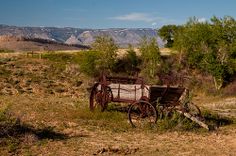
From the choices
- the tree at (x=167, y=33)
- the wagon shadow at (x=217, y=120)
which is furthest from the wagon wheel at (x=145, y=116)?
the tree at (x=167, y=33)

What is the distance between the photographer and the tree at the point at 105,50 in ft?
152

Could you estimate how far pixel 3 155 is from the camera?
1240 cm

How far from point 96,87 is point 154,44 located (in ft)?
93.0

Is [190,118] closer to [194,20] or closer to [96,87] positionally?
[96,87]

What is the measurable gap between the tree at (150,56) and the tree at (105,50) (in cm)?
323

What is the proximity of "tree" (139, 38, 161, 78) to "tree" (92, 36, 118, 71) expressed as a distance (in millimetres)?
3233

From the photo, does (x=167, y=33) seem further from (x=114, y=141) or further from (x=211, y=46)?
(x=114, y=141)

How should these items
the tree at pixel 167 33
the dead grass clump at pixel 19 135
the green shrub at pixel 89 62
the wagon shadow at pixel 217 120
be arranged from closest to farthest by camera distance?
the dead grass clump at pixel 19 135 → the wagon shadow at pixel 217 120 → the green shrub at pixel 89 62 → the tree at pixel 167 33

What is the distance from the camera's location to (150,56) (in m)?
47.2

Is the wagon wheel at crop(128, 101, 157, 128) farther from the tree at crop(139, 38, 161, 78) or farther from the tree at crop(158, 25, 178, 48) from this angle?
the tree at crop(158, 25, 178, 48)

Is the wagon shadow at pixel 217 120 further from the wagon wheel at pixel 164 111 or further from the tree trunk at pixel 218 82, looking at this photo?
the tree trunk at pixel 218 82

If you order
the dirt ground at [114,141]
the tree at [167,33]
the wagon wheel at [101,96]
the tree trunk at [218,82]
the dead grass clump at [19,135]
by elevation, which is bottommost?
the tree trunk at [218,82]

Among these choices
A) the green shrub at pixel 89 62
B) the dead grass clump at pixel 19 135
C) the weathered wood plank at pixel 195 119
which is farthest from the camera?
the green shrub at pixel 89 62

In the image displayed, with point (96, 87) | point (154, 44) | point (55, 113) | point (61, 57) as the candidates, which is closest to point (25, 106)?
Answer: point (55, 113)
